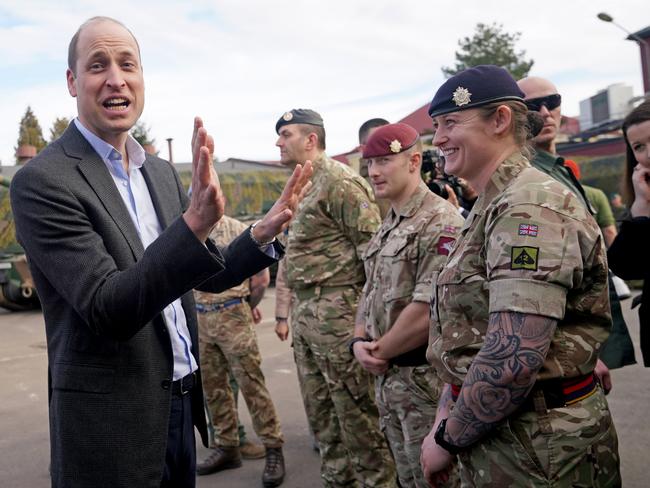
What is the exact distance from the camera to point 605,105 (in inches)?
1581

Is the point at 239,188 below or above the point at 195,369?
above

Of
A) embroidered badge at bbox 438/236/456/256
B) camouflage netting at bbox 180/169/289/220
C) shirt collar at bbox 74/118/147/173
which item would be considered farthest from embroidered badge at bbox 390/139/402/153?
camouflage netting at bbox 180/169/289/220

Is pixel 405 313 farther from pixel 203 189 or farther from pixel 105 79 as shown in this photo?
pixel 105 79

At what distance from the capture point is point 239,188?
23.4 m

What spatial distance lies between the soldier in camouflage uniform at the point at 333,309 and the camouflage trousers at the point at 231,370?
684 mm

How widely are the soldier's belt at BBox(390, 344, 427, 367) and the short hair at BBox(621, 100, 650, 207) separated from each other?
3.92ft

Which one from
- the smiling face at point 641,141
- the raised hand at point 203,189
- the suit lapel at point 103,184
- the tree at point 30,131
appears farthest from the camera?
the tree at point 30,131

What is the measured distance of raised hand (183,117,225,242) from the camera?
164 cm

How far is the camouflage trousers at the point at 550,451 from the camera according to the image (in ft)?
5.67

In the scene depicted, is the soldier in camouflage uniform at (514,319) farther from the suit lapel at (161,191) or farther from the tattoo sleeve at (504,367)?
the suit lapel at (161,191)

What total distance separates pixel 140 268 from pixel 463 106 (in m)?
1.01

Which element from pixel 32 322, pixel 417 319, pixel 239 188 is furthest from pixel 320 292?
pixel 239 188

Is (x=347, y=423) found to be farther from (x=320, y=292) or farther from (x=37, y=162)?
(x=37, y=162)

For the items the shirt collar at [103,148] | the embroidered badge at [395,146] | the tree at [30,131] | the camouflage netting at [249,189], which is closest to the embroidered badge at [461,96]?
the shirt collar at [103,148]
